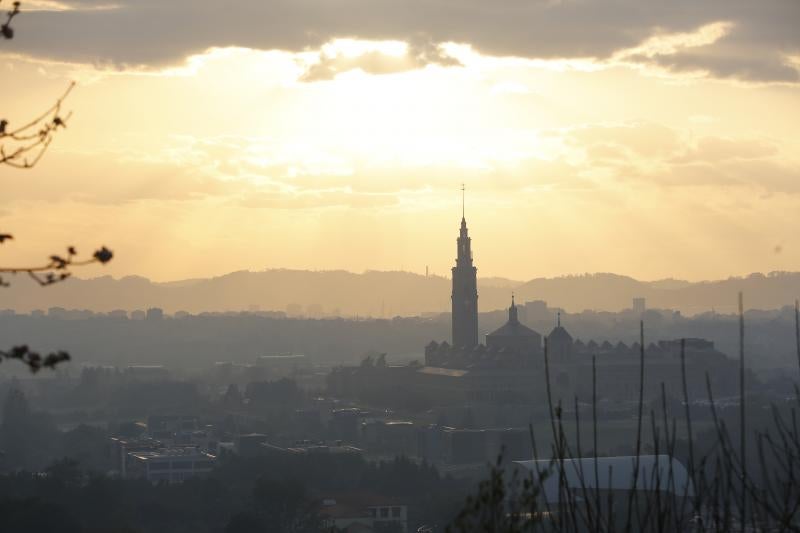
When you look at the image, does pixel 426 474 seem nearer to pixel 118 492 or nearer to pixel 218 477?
pixel 218 477

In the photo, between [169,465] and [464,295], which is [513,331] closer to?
[464,295]

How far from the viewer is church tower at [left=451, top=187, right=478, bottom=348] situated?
108m

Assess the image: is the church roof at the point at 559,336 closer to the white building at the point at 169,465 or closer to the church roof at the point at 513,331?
the church roof at the point at 513,331

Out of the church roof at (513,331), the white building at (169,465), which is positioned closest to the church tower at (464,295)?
the church roof at (513,331)

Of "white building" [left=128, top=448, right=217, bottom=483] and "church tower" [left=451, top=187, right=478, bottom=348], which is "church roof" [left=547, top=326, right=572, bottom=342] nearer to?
"church tower" [left=451, top=187, right=478, bottom=348]

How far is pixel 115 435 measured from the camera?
81.8m

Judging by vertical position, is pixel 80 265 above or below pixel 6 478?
Result: above

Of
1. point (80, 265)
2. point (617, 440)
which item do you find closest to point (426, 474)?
point (617, 440)

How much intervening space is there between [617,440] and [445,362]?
1254 inches

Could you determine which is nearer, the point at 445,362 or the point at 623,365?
the point at 623,365

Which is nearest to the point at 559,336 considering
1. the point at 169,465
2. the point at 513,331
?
the point at 513,331

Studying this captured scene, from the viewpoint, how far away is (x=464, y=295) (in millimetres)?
108500

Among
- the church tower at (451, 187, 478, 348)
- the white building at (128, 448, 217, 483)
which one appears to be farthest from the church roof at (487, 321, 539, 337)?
the white building at (128, 448, 217, 483)

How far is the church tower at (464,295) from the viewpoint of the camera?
108438 mm
